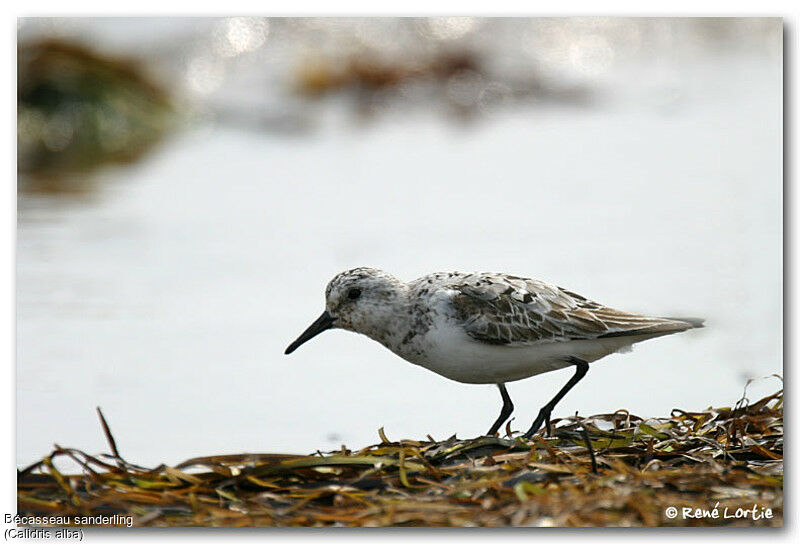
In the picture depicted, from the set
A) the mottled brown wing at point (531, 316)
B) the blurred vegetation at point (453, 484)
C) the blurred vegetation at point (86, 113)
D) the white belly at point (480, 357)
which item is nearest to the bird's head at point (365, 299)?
the white belly at point (480, 357)

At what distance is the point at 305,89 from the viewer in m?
10.2

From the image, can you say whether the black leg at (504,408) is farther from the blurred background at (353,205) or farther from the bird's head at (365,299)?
the bird's head at (365,299)

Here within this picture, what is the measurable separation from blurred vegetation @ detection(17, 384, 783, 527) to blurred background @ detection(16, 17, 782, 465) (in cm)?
67

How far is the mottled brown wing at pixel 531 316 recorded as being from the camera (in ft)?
16.1

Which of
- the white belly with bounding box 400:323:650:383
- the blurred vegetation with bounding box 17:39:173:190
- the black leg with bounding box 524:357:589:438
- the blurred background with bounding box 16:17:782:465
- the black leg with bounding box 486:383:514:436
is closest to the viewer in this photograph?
the white belly with bounding box 400:323:650:383

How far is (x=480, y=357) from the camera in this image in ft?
16.0

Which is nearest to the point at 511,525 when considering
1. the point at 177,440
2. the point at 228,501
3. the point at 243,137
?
the point at 228,501

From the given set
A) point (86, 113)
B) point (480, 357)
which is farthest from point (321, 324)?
point (86, 113)

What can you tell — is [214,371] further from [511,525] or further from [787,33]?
[787,33]

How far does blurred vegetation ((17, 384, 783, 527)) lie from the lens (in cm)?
439

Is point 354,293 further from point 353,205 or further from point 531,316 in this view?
point 353,205

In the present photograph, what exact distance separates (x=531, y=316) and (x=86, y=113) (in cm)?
680

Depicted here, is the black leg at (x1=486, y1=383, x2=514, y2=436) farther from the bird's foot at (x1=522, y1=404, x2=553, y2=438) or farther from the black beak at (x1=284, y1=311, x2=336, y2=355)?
the black beak at (x1=284, y1=311, x2=336, y2=355)

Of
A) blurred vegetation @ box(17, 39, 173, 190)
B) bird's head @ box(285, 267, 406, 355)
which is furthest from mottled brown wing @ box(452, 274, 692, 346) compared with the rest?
blurred vegetation @ box(17, 39, 173, 190)
